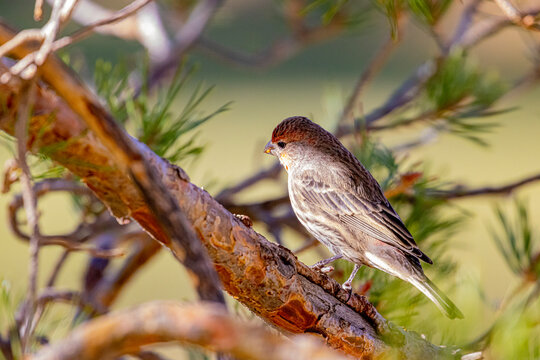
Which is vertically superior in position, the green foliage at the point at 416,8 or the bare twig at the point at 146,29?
the bare twig at the point at 146,29

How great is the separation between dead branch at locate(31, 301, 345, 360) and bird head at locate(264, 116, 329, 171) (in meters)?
0.94

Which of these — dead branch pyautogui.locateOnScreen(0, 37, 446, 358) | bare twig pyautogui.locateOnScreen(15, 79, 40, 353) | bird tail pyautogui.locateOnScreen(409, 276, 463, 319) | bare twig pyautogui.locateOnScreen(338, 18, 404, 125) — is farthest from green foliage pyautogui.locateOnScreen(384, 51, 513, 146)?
bare twig pyautogui.locateOnScreen(15, 79, 40, 353)

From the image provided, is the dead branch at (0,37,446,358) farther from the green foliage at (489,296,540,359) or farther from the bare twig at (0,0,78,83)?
the green foliage at (489,296,540,359)

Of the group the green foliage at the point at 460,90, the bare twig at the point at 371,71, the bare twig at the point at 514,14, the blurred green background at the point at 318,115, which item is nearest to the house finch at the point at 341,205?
the bare twig at the point at 371,71

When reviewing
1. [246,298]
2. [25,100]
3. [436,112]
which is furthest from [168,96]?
[436,112]

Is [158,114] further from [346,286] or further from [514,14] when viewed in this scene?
[514,14]

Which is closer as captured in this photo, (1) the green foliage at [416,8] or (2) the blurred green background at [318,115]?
(1) the green foliage at [416,8]

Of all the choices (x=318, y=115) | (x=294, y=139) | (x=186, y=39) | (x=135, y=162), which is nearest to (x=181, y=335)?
(x=135, y=162)

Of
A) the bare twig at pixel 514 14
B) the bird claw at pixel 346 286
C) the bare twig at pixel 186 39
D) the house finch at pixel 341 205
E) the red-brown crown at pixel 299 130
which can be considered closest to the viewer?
the bare twig at pixel 514 14

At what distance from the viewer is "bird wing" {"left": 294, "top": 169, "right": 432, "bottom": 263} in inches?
44.8

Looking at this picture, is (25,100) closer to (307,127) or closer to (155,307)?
(155,307)

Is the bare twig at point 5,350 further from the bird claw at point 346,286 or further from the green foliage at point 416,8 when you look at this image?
the green foliage at point 416,8

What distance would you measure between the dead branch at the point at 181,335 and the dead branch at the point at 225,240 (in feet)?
0.42

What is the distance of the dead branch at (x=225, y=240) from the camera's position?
584mm
